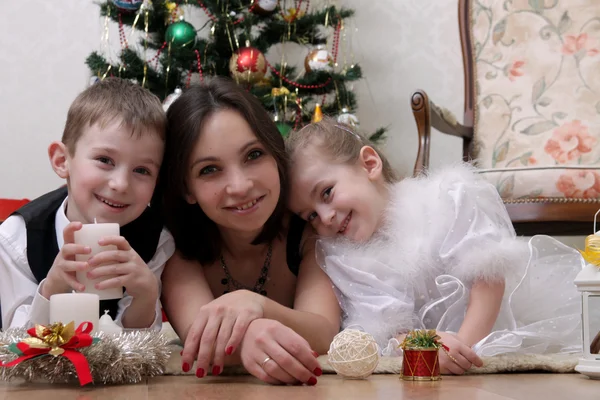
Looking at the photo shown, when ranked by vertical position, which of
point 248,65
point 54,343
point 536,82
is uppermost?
point 248,65

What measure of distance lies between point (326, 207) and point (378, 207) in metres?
0.12

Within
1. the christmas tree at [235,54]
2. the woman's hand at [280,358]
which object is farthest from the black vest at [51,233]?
the christmas tree at [235,54]

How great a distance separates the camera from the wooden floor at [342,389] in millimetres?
855

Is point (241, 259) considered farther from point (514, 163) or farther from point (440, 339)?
point (514, 163)

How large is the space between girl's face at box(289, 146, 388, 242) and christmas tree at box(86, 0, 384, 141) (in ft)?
3.80

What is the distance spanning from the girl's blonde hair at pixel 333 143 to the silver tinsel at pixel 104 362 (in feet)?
2.02

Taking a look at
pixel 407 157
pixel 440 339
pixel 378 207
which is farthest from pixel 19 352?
pixel 407 157

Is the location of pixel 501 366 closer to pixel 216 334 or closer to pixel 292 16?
pixel 216 334

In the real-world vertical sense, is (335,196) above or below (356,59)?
below

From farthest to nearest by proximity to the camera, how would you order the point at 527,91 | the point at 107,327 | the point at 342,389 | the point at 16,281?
the point at 527,91, the point at 16,281, the point at 107,327, the point at 342,389

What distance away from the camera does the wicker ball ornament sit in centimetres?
101

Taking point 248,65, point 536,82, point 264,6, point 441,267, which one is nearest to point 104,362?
point 441,267

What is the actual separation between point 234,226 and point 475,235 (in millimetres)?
472

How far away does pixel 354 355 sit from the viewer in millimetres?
1011
